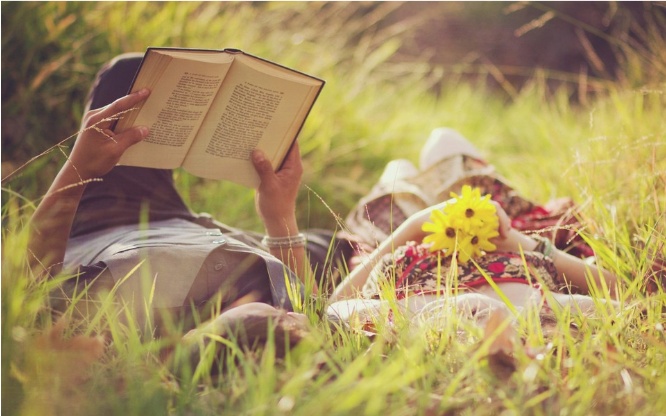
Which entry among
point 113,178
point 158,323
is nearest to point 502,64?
point 113,178

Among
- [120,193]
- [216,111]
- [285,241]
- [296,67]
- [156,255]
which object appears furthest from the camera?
[296,67]

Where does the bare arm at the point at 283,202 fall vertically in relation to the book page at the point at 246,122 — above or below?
below

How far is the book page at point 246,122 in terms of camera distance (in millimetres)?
1911

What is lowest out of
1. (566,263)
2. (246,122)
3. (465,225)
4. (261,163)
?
(566,263)

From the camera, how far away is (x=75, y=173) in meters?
1.83

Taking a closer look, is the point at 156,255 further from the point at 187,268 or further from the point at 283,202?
the point at 283,202

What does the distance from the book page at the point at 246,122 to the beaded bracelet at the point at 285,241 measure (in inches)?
8.6

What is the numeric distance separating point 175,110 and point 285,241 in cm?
59

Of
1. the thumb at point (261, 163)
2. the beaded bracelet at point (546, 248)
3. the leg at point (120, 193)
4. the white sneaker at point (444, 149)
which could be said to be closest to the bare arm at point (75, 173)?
the thumb at point (261, 163)

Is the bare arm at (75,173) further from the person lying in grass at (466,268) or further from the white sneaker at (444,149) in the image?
the white sneaker at (444,149)

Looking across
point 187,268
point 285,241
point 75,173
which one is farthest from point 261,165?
point 75,173

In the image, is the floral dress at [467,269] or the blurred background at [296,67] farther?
the blurred background at [296,67]

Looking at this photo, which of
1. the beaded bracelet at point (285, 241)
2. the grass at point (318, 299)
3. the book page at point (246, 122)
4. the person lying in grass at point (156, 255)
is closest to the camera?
the grass at point (318, 299)

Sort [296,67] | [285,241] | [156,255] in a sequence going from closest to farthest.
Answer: [156,255], [285,241], [296,67]
